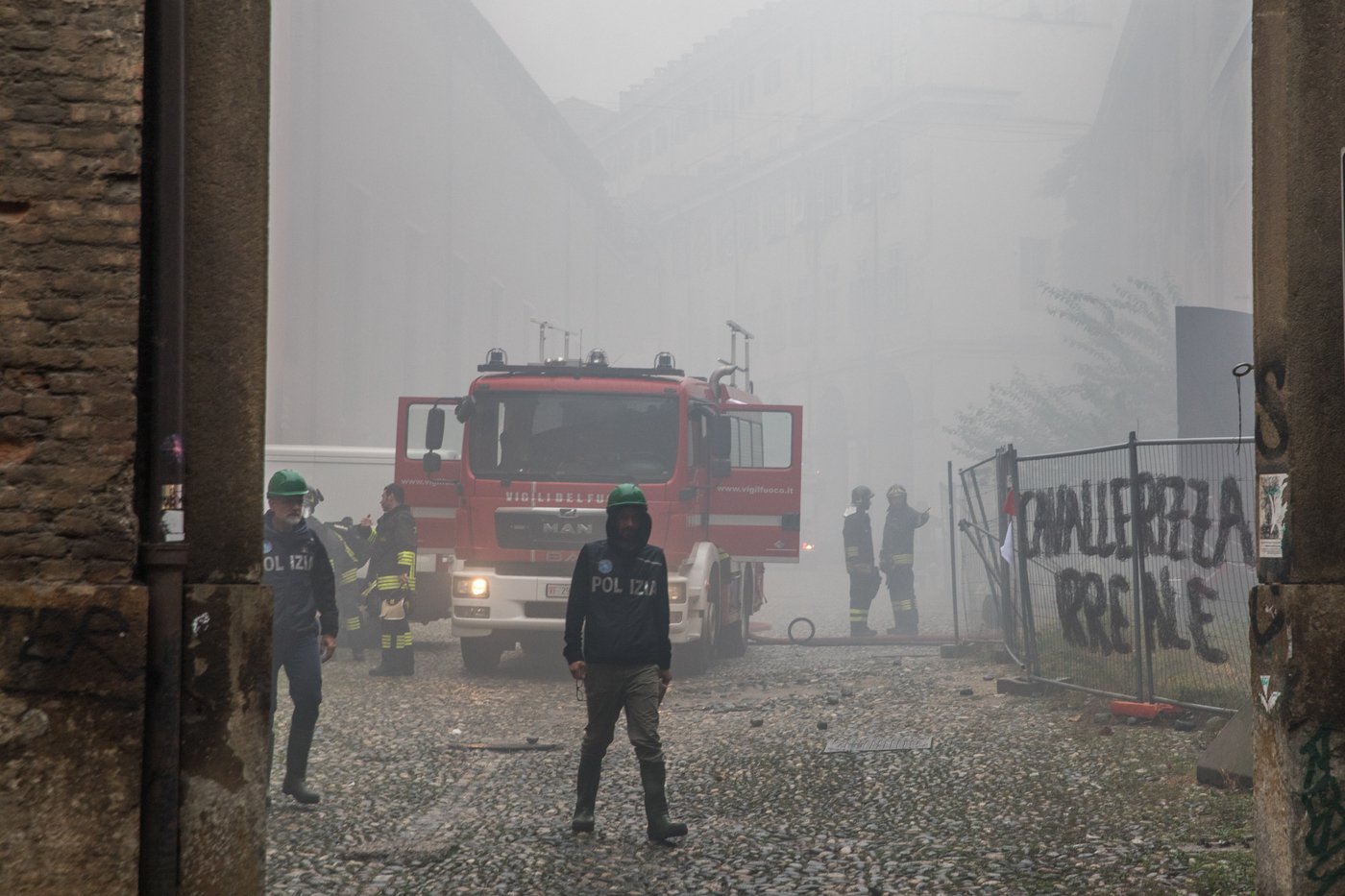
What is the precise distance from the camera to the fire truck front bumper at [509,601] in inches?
459

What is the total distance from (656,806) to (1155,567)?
4.27 meters

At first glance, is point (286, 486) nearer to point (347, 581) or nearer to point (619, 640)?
point (619, 640)

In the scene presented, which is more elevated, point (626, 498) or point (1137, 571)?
point (626, 498)

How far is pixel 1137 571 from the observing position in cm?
884

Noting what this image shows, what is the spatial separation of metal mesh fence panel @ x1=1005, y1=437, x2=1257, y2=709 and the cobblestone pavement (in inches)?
17.2

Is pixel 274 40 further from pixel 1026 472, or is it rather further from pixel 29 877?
pixel 29 877

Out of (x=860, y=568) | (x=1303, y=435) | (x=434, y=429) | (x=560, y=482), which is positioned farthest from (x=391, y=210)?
(x=1303, y=435)

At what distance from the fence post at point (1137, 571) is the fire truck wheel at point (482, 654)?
6.03m

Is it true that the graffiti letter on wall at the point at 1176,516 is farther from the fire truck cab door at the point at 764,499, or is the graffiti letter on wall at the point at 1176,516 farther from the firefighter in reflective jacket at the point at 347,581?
the firefighter in reflective jacket at the point at 347,581

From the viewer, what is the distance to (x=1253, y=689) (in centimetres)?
463

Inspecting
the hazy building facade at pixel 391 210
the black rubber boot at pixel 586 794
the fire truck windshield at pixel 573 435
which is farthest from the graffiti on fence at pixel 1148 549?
the hazy building facade at pixel 391 210

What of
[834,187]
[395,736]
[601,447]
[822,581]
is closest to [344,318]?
[822,581]

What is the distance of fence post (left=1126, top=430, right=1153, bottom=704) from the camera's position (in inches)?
344

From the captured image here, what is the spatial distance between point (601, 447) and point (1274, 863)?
8.14m
